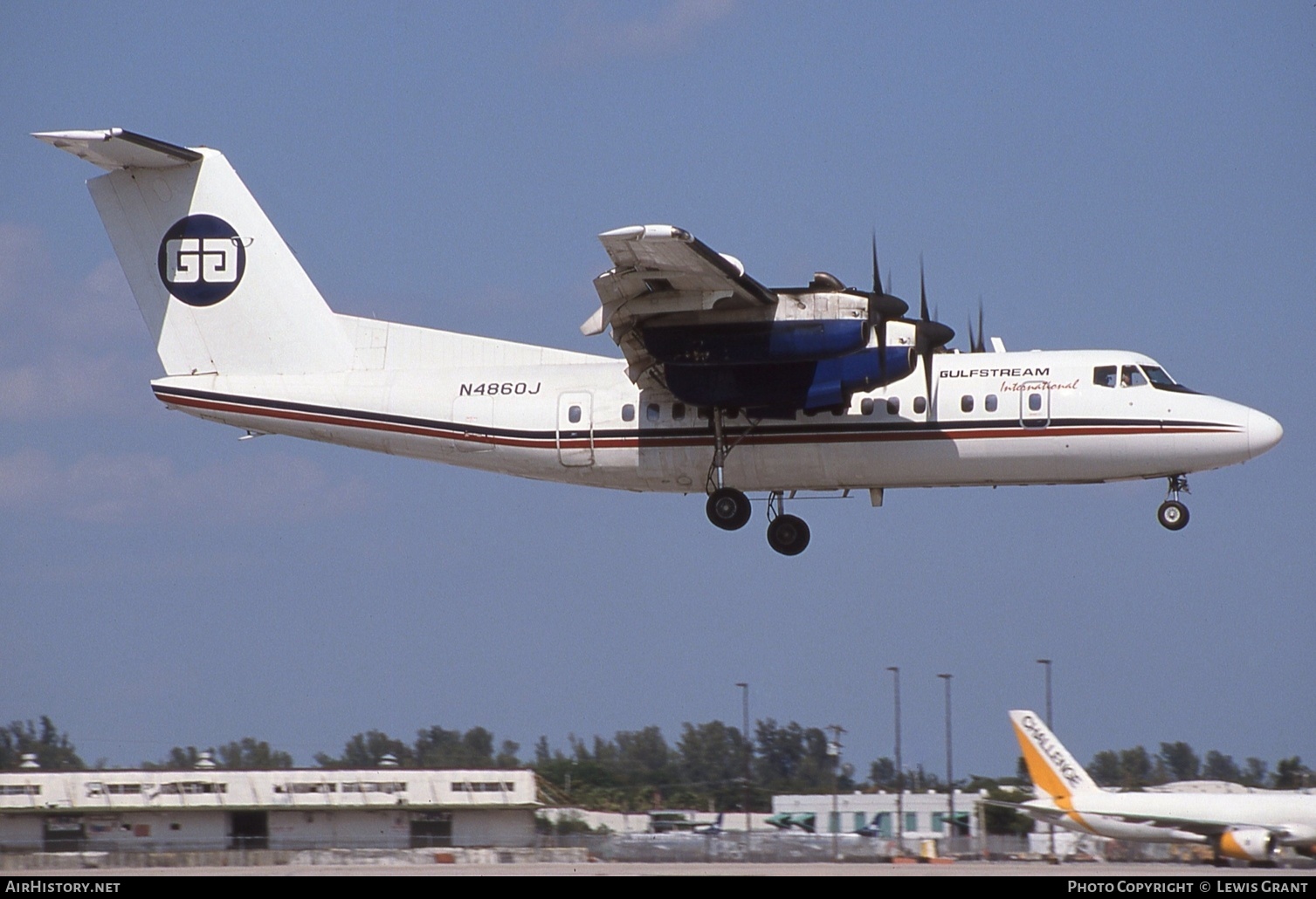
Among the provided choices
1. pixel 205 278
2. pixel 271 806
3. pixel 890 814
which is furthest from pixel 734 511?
pixel 890 814

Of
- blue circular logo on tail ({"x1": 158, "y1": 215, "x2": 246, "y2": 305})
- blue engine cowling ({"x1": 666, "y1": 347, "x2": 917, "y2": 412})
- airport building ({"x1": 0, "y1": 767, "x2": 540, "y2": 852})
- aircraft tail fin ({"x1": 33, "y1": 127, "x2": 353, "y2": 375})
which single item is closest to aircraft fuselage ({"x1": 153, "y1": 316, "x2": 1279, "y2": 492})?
aircraft tail fin ({"x1": 33, "y1": 127, "x2": 353, "y2": 375})

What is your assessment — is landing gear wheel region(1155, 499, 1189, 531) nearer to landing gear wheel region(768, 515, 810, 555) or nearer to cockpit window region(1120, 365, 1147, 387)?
cockpit window region(1120, 365, 1147, 387)

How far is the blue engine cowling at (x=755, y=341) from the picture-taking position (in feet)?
61.9

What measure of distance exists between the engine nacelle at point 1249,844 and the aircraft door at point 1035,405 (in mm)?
6740

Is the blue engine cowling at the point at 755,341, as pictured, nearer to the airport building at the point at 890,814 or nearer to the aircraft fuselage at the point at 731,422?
the aircraft fuselage at the point at 731,422

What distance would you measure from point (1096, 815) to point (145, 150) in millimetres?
16678

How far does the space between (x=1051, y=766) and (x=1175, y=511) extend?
660cm

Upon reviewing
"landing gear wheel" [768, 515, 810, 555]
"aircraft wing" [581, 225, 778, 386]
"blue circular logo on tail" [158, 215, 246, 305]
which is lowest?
"landing gear wheel" [768, 515, 810, 555]

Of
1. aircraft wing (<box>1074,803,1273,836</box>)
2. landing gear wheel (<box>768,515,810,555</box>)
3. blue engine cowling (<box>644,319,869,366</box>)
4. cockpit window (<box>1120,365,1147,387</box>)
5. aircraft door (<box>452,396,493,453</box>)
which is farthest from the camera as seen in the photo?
aircraft wing (<box>1074,803,1273,836</box>)

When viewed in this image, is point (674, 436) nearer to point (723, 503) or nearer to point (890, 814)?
point (723, 503)

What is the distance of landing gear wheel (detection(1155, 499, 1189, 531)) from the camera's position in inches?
778

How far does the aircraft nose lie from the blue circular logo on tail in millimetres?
13240

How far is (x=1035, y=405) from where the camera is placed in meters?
19.3

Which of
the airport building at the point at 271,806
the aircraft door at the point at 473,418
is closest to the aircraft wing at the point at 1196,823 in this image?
the airport building at the point at 271,806
